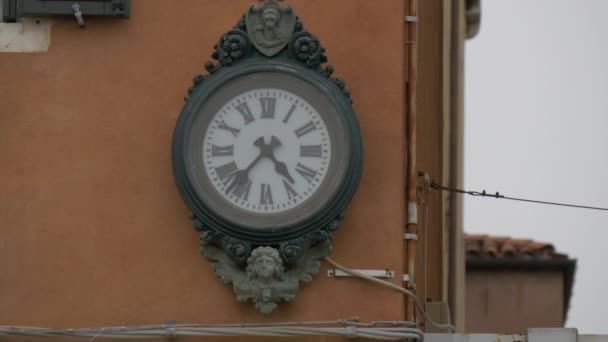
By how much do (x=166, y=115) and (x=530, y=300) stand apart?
9.47 meters

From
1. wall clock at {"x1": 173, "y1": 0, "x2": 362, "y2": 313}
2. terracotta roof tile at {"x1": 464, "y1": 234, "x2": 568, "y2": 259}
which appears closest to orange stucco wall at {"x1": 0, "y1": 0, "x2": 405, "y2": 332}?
wall clock at {"x1": 173, "y1": 0, "x2": 362, "y2": 313}

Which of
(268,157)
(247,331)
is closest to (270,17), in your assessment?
(268,157)

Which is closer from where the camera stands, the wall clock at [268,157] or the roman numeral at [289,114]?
the wall clock at [268,157]

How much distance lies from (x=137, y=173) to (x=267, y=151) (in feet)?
2.74

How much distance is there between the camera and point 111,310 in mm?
13359

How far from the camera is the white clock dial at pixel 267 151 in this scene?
518 inches

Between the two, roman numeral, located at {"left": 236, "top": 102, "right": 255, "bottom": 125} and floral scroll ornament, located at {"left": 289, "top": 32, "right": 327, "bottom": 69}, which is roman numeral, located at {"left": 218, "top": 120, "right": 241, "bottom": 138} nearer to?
roman numeral, located at {"left": 236, "top": 102, "right": 255, "bottom": 125}

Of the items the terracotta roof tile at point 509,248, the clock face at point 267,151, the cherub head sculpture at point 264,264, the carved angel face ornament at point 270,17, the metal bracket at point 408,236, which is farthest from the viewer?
the terracotta roof tile at point 509,248

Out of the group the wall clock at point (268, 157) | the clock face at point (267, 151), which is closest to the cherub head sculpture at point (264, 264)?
the wall clock at point (268, 157)

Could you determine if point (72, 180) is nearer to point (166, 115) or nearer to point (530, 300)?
point (166, 115)

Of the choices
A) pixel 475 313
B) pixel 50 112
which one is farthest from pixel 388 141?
pixel 475 313

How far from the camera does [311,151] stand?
13203 millimetres

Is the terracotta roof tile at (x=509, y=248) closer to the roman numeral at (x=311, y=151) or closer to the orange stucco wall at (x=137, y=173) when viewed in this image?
the orange stucco wall at (x=137, y=173)

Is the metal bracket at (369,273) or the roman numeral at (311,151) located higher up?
the roman numeral at (311,151)
